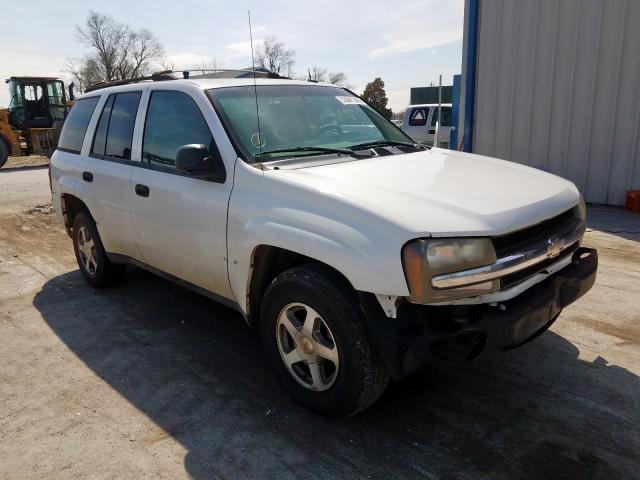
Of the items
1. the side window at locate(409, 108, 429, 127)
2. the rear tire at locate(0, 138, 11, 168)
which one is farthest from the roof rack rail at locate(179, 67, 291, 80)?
the rear tire at locate(0, 138, 11, 168)

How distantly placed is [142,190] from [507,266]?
8.63 feet

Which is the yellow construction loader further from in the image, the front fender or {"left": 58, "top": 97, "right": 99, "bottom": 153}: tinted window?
the front fender

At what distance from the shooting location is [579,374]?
3.30 metres

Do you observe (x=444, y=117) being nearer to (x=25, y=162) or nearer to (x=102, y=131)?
(x=102, y=131)

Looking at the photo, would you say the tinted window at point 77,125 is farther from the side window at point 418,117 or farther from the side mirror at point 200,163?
the side window at point 418,117

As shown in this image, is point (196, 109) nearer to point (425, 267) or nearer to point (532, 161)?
point (425, 267)

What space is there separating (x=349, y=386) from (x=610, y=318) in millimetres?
2541

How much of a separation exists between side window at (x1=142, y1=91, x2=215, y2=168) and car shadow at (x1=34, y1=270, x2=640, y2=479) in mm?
1391

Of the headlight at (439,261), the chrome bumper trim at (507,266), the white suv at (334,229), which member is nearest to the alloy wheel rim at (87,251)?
the white suv at (334,229)

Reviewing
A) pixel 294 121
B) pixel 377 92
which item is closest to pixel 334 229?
pixel 294 121

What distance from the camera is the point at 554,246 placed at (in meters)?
2.78

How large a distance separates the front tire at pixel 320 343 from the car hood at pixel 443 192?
461 millimetres

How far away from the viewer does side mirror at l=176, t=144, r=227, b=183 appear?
312cm

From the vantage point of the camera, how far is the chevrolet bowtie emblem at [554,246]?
2744mm
